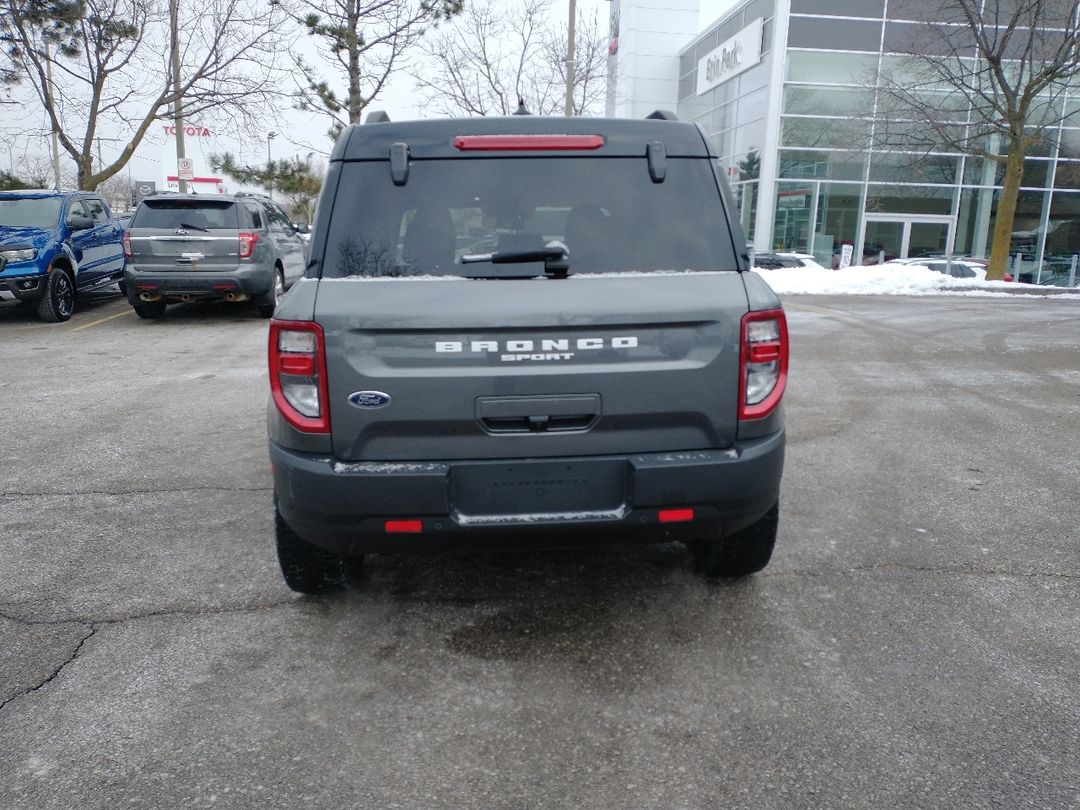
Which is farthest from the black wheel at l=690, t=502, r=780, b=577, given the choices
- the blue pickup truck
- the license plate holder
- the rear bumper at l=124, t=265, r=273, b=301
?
the blue pickup truck

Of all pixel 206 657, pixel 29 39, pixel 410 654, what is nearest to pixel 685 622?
pixel 410 654

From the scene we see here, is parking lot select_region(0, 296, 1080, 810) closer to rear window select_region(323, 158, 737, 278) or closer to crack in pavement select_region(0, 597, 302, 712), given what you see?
crack in pavement select_region(0, 597, 302, 712)

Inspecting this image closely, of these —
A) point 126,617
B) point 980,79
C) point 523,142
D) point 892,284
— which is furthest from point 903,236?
point 126,617

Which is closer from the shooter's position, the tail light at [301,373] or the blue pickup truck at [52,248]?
the tail light at [301,373]

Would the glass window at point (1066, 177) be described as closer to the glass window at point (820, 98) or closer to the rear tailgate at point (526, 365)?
the glass window at point (820, 98)

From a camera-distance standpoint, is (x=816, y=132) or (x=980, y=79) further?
(x=816, y=132)

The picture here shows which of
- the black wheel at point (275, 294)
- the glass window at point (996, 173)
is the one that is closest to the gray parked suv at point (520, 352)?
the black wheel at point (275, 294)

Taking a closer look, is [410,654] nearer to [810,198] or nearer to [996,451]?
[996,451]

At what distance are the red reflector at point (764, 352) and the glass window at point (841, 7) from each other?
2950 cm

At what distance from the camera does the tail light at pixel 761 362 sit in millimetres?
3098

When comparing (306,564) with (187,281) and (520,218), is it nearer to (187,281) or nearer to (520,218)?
(520,218)

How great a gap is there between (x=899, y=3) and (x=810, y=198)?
6291 mm

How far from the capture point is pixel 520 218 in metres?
3.20

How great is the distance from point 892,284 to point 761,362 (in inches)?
802
